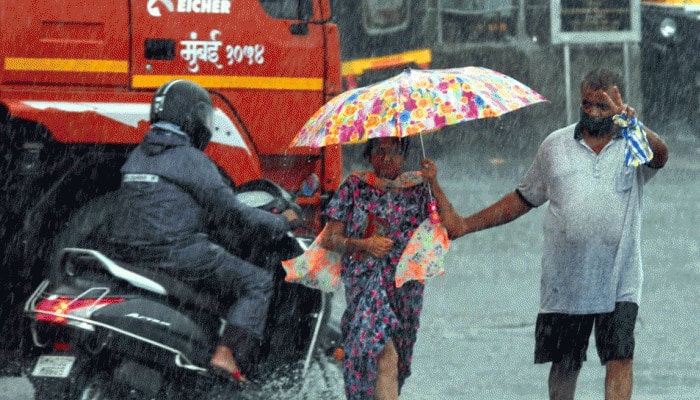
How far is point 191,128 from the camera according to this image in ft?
18.1

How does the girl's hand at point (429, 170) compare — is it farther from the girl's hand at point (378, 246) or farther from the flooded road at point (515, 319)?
the flooded road at point (515, 319)

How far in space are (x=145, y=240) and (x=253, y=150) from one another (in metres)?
2.01

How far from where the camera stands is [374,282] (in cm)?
532

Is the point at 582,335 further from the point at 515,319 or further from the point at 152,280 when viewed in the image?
the point at 515,319

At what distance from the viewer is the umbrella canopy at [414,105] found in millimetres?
4996

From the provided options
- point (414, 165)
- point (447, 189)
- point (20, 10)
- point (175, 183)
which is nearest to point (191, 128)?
point (175, 183)

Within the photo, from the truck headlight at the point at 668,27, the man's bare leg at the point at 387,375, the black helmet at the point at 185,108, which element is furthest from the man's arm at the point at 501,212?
the truck headlight at the point at 668,27

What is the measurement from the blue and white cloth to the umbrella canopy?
1.06 feet

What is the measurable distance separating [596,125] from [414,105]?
2.36 ft

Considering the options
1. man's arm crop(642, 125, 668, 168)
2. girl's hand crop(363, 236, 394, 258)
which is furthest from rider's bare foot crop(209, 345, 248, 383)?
man's arm crop(642, 125, 668, 168)

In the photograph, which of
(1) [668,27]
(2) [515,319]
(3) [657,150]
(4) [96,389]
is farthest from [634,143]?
(1) [668,27]

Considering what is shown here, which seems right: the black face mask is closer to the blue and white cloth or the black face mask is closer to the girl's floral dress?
the blue and white cloth

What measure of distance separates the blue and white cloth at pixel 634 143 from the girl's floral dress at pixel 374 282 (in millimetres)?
769

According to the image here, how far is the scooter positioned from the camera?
4996 mm
